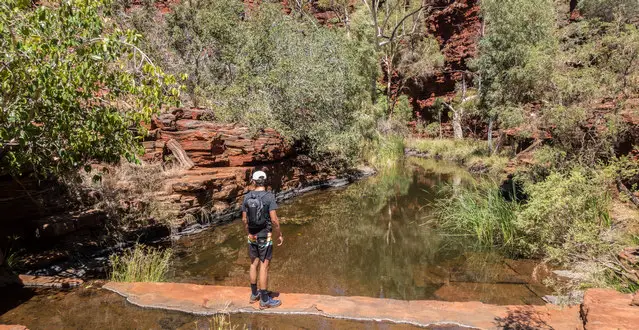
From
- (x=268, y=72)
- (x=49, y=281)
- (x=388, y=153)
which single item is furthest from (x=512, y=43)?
(x=49, y=281)

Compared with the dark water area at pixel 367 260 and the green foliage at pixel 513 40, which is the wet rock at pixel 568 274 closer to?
the dark water area at pixel 367 260

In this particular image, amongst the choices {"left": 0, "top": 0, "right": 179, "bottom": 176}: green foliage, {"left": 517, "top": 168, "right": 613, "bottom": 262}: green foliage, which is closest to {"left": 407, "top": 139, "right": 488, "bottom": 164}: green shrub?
{"left": 517, "top": 168, "right": 613, "bottom": 262}: green foliage

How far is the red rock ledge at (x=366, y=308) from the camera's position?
201 inches

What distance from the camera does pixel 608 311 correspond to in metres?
3.97

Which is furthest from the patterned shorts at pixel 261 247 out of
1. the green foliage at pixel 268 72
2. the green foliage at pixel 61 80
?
the green foliage at pixel 268 72

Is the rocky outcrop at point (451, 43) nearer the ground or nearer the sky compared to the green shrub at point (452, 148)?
nearer the sky

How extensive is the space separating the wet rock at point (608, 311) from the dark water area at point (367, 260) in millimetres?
2533

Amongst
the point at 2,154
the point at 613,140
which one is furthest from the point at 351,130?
the point at 2,154

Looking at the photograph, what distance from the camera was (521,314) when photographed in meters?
5.22

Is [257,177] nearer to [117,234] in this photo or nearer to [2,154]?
[2,154]

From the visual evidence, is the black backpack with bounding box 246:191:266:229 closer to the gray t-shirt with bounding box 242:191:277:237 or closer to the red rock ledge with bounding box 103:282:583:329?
the gray t-shirt with bounding box 242:191:277:237

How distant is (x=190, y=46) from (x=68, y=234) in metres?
16.2

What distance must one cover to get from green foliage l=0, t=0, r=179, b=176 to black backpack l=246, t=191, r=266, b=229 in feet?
7.16

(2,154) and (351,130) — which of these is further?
(351,130)
